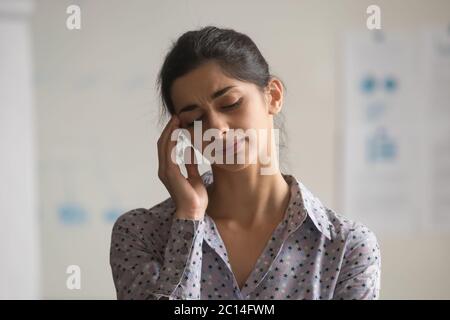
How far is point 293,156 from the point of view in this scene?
157 centimetres

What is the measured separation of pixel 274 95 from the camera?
94 cm

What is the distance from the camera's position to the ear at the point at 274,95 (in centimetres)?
93

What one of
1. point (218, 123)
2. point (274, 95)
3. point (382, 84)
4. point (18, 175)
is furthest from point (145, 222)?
point (382, 84)

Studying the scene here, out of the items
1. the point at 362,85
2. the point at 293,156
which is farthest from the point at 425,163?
the point at 293,156

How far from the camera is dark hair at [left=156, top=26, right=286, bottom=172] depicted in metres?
0.86

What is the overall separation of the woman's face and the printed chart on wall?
78 centimetres

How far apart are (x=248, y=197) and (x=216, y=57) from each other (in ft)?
0.77

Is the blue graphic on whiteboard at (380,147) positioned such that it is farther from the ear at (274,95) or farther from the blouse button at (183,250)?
the blouse button at (183,250)

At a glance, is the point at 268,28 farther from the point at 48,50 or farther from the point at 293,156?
the point at 48,50

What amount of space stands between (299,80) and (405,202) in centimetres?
49

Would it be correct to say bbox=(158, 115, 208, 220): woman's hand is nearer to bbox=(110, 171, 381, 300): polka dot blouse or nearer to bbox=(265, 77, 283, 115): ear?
bbox=(110, 171, 381, 300): polka dot blouse

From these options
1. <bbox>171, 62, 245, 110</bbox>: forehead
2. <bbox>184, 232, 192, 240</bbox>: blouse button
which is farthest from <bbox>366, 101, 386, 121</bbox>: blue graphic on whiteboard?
<bbox>184, 232, 192, 240</bbox>: blouse button

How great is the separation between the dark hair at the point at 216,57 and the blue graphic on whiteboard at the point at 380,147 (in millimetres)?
788

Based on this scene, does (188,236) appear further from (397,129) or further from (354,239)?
(397,129)
